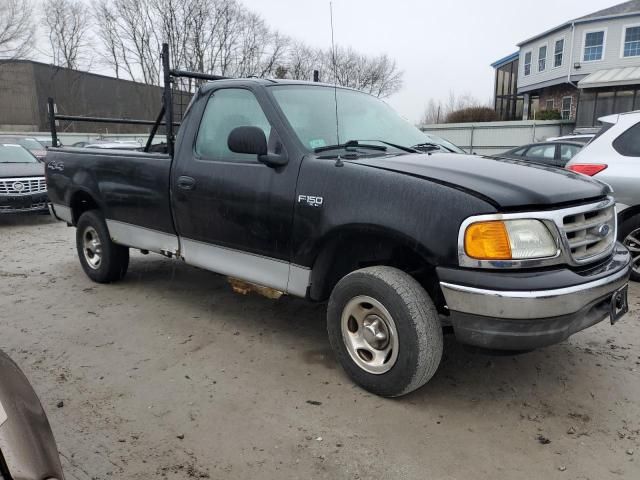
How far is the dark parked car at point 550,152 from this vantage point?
10828mm

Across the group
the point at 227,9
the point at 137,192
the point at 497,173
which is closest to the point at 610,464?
the point at 497,173

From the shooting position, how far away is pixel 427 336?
110 inches

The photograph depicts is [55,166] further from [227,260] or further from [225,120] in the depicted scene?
[227,260]

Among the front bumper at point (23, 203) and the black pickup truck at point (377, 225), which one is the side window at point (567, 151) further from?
the front bumper at point (23, 203)

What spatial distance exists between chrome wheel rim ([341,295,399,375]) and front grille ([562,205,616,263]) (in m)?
1.06

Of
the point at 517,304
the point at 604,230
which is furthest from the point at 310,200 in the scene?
the point at 604,230

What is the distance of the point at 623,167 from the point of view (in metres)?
5.18

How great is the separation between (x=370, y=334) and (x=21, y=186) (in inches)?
349

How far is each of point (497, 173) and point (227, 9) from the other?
39.6 m

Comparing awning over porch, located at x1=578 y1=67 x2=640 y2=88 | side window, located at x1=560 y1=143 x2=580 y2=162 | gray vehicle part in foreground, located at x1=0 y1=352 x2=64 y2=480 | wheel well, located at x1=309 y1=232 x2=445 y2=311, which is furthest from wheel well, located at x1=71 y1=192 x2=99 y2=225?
awning over porch, located at x1=578 y1=67 x2=640 y2=88

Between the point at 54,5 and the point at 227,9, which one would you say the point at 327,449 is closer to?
the point at 227,9

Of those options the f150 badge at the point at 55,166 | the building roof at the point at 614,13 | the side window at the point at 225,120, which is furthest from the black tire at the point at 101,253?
the building roof at the point at 614,13

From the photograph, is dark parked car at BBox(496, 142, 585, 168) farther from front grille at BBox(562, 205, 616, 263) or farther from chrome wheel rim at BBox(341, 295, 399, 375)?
chrome wheel rim at BBox(341, 295, 399, 375)

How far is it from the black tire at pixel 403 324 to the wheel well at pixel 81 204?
140 inches
